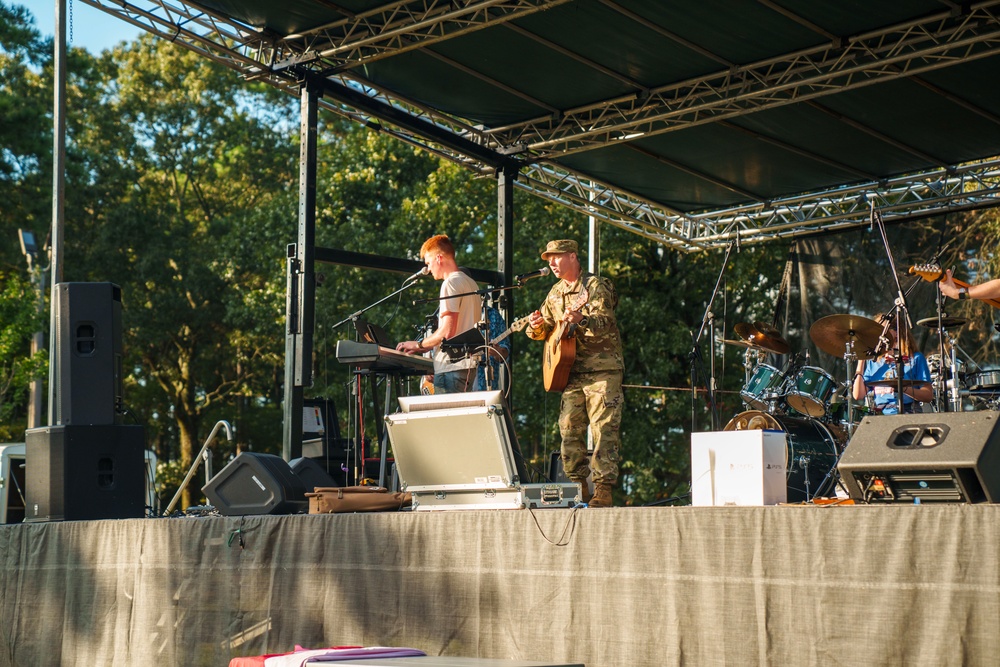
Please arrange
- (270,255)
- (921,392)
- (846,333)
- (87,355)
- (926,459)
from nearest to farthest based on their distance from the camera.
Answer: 1. (926,459)
2. (87,355)
3. (846,333)
4. (921,392)
5. (270,255)

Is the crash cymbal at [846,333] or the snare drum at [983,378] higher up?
the crash cymbal at [846,333]

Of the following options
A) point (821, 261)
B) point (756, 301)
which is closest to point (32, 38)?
point (756, 301)

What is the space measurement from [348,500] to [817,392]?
406 cm

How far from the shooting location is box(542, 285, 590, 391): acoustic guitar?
580 cm

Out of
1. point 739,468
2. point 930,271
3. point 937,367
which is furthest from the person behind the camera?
point 937,367

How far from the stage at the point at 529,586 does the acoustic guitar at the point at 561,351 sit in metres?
1.59

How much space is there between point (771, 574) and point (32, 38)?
21.2 meters

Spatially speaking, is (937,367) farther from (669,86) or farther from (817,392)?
(669,86)

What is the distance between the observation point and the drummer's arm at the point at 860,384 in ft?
26.6

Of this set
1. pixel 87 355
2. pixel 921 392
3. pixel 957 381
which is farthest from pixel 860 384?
pixel 87 355

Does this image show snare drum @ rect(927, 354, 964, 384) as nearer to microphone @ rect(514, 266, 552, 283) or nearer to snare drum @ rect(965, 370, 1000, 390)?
snare drum @ rect(965, 370, 1000, 390)

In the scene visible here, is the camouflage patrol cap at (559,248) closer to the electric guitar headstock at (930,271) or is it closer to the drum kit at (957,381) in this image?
the electric guitar headstock at (930,271)

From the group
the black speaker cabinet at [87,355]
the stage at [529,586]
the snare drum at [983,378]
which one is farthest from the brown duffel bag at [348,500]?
the snare drum at [983,378]

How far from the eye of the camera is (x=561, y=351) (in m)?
5.80
